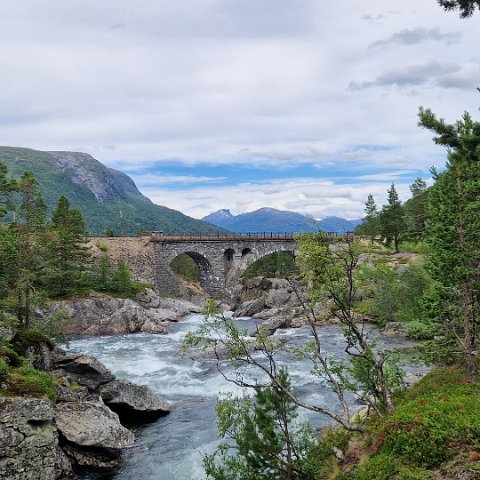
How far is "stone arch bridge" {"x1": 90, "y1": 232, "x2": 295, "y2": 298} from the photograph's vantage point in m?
80.6

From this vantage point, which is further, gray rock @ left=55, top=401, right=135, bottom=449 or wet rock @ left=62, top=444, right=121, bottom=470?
gray rock @ left=55, top=401, right=135, bottom=449

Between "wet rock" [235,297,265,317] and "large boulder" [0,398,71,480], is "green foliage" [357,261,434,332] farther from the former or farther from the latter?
"large boulder" [0,398,71,480]

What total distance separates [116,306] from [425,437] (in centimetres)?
5289

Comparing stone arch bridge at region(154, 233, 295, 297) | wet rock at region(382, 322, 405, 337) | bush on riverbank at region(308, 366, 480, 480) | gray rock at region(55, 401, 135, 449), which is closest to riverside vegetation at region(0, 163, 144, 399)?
gray rock at region(55, 401, 135, 449)

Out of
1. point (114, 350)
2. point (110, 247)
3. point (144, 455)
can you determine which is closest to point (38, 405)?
point (144, 455)

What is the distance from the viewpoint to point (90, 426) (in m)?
22.2

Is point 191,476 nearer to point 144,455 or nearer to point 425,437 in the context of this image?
point 144,455

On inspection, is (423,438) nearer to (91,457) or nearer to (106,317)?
(91,457)

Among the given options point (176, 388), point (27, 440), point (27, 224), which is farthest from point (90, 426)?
point (27, 224)

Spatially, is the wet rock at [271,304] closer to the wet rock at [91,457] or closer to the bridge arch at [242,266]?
the bridge arch at [242,266]

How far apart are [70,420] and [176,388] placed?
12.1 m

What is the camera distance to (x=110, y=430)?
74.6 feet

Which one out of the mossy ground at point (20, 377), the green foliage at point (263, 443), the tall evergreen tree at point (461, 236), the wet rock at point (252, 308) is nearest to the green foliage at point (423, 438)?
the green foliage at point (263, 443)

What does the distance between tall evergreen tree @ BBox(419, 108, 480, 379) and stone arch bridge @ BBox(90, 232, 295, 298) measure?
206ft
